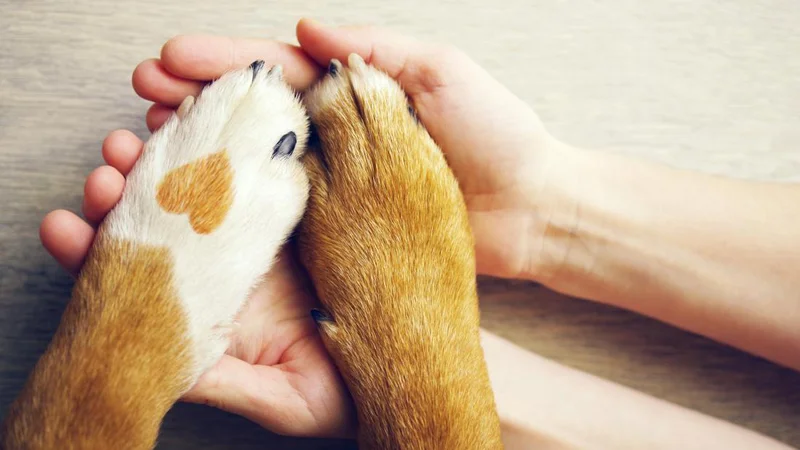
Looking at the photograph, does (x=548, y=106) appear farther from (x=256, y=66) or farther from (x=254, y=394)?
(x=254, y=394)

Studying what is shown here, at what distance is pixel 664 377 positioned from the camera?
1.10 metres

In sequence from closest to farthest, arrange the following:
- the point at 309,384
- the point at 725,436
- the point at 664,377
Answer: the point at 309,384
the point at 725,436
the point at 664,377

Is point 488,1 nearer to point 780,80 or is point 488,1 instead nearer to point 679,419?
point 780,80

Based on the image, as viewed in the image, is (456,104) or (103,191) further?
(456,104)

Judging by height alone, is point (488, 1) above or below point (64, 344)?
above

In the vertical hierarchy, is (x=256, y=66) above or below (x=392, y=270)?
above

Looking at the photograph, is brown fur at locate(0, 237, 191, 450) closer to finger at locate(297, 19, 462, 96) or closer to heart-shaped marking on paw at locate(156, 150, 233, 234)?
heart-shaped marking on paw at locate(156, 150, 233, 234)

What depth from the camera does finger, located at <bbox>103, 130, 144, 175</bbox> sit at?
0.82 meters

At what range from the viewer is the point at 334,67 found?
34.0 inches

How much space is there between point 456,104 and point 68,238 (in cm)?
59

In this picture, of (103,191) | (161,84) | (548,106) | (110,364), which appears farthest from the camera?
(548,106)

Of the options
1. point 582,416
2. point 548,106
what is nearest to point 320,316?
point 582,416

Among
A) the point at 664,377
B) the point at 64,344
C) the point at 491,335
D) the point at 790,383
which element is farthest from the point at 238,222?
the point at 790,383

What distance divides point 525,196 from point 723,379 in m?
0.51
